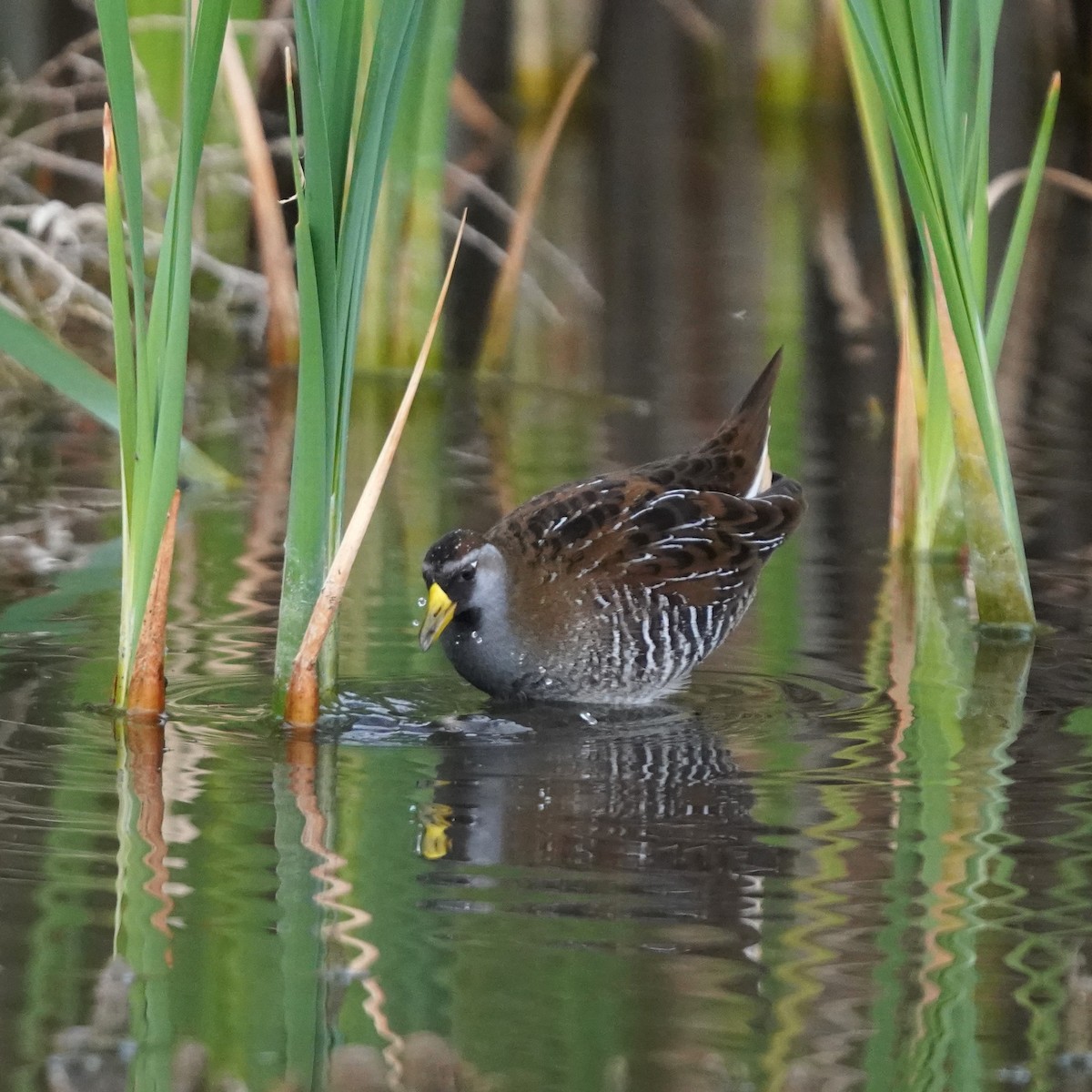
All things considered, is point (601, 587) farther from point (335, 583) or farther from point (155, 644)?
point (155, 644)

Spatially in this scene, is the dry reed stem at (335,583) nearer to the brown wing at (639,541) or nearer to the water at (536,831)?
the water at (536,831)

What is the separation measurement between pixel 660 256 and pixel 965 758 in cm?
612

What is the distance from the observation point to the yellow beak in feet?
14.5

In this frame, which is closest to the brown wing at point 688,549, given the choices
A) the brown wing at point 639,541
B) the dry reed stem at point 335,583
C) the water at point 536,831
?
the brown wing at point 639,541

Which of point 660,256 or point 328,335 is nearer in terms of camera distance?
point 328,335

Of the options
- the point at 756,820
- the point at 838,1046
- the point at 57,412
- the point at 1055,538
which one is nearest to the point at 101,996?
the point at 838,1046

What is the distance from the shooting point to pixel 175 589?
5.30m

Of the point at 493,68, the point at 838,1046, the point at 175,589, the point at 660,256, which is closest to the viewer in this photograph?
the point at 838,1046

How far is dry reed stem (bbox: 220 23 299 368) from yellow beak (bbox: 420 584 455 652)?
2.33 metres

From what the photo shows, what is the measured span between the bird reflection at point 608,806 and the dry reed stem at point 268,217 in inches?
101

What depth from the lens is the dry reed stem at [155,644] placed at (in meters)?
4.02

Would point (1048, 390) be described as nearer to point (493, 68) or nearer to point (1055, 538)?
point (1055, 538)

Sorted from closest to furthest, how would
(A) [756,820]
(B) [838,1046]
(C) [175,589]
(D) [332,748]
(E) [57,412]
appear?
(B) [838,1046] < (A) [756,820] < (D) [332,748] < (C) [175,589] < (E) [57,412]

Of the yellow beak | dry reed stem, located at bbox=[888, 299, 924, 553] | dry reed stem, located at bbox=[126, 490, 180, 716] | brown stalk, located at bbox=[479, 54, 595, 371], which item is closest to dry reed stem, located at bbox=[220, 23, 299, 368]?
brown stalk, located at bbox=[479, 54, 595, 371]
